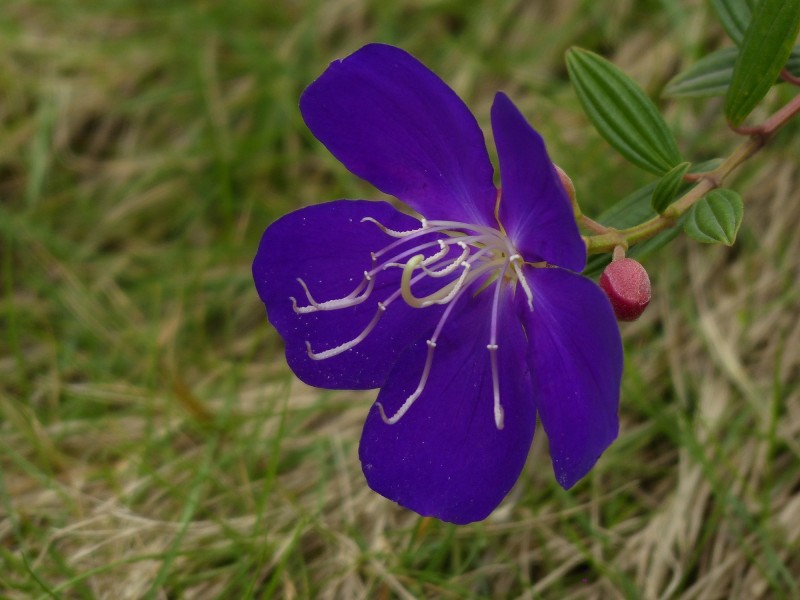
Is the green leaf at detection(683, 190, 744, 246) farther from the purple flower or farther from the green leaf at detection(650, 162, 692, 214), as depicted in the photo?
the purple flower

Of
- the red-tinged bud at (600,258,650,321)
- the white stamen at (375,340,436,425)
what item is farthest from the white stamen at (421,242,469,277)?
the red-tinged bud at (600,258,650,321)

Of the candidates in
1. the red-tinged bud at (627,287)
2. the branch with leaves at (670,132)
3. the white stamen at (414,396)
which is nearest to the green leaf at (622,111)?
the branch with leaves at (670,132)

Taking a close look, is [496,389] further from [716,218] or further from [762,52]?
[762,52]

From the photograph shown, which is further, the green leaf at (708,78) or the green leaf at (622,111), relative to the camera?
the green leaf at (708,78)

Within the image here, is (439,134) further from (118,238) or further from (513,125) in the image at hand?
(118,238)

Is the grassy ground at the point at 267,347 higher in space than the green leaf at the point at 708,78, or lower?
lower

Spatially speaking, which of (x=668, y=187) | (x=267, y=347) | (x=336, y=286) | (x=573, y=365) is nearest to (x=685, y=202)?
(x=668, y=187)

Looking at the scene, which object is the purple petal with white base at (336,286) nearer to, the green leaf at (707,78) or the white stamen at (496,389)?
the white stamen at (496,389)

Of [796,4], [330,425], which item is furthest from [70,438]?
[796,4]
